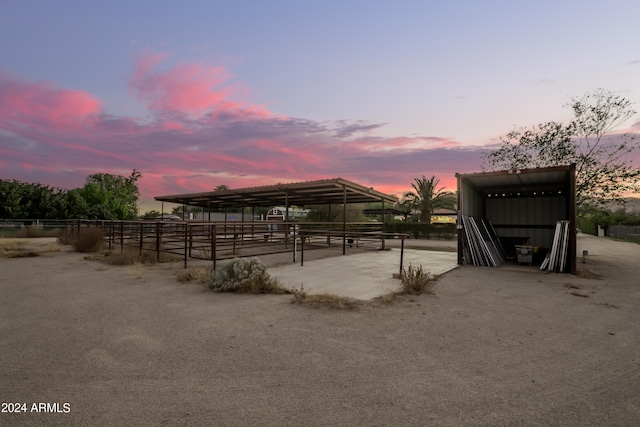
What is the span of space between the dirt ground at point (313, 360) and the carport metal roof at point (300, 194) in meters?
8.76

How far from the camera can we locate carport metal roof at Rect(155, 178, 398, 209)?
14312 mm

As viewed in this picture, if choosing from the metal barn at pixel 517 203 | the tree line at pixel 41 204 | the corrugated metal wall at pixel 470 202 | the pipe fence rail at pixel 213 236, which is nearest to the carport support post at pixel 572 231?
the metal barn at pixel 517 203

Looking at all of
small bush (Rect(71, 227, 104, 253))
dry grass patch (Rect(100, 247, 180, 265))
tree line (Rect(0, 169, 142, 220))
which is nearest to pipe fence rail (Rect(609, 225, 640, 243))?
dry grass patch (Rect(100, 247, 180, 265))

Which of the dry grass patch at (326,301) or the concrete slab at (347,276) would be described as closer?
the dry grass patch at (326,301)

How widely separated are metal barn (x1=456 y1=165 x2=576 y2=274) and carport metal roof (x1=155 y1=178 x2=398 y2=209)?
4.86 meters

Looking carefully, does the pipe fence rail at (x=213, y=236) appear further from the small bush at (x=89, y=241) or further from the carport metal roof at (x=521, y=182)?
the carport metal roof at (x=521, y=182)

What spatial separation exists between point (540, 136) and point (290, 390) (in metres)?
16.1

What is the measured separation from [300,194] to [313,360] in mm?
14408

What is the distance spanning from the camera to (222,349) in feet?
11.7

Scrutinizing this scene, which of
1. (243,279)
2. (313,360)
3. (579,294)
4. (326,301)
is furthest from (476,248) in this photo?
(313,360)

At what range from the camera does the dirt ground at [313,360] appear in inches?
95.4

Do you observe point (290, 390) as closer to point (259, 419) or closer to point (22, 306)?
point (259, 419)

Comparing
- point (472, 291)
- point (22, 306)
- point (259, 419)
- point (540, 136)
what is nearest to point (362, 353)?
point (259, 419)

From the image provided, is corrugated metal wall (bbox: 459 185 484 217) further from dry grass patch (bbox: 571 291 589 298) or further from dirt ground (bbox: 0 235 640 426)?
dirt ground (bbox: 0 235 640 426)
